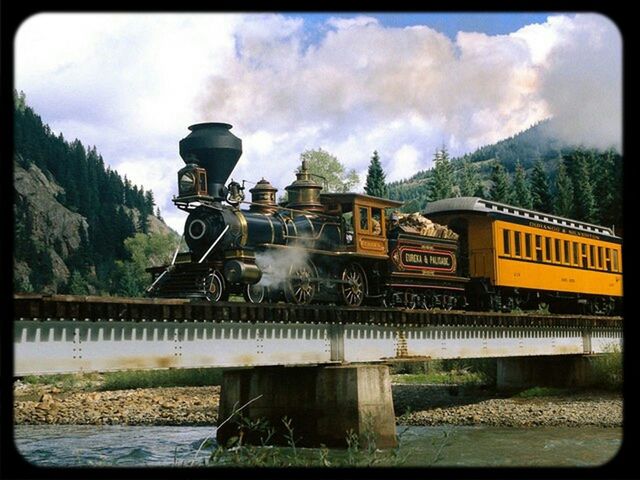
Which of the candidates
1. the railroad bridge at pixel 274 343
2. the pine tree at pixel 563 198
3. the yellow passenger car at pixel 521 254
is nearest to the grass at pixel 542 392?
the yellow passenger car at pixel 521 254

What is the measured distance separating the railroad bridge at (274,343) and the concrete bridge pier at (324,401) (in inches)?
1.2

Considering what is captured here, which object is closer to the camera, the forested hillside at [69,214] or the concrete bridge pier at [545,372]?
the concrete bridge pier at [545,372]

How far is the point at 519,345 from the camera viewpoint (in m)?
30.9

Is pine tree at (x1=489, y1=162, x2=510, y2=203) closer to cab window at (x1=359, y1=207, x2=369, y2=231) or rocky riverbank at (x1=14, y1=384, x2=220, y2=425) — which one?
rocky riverbank at (x1=14, y1=384, x2=220, y2=425)

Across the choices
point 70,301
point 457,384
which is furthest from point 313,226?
point 457,384

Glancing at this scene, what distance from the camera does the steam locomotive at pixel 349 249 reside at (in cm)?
2044

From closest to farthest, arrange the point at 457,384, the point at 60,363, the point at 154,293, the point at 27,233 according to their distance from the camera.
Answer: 1. the point at 60,363
2. the point at 154,293
3. the point at 457,384
4. the point at 27,233

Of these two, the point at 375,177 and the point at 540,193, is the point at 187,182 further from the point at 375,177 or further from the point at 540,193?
the point at 540,193

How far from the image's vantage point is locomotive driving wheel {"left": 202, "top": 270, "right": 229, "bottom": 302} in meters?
19.9

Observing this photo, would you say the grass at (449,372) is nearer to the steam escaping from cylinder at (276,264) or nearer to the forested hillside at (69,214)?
the steam escaping from cylinder at (276,264)

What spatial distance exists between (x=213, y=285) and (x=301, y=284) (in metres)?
2.74

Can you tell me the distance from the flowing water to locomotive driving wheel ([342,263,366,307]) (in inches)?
173

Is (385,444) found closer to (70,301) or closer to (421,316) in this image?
(421,316)

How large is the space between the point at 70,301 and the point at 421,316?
12797mm
